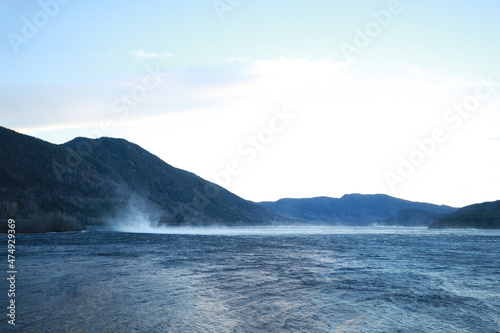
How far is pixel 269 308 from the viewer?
1602 centimetres

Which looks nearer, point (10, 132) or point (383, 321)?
point (383, 321)

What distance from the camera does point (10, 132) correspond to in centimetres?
18662

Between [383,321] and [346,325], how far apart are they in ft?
5.80

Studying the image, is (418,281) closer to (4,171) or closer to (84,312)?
(84,312)

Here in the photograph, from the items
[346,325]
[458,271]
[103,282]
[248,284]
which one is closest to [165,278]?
[103,282]

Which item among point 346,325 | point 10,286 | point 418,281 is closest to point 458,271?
point 418,281

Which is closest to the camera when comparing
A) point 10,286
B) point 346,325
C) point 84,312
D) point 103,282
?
point 346,325

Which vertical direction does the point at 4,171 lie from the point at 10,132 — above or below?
below

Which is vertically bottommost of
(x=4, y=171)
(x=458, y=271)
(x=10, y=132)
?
(x=458, y=271)

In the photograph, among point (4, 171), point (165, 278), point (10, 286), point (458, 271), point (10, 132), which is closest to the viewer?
point (10, 286)

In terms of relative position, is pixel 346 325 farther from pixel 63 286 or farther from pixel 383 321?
pixel 63 286

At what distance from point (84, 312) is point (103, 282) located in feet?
24.9

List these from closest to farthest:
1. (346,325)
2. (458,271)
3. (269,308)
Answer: (346,325), (269,308), (458,271)

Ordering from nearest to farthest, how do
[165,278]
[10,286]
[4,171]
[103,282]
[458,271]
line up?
[10,286], [103,282], [165,278], [458,271], [4,171]
